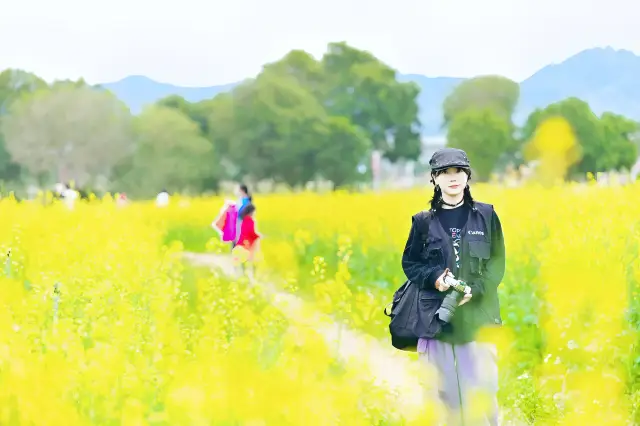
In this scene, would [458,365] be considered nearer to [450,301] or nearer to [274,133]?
[450,301]

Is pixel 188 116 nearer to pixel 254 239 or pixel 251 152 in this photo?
pixel 251 152

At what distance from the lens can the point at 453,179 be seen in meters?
4.25

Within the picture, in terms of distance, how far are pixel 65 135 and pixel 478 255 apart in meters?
50.3

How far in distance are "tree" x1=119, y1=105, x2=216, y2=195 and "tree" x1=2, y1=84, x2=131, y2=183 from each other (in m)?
1.12

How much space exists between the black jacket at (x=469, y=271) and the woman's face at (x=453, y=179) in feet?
0.49

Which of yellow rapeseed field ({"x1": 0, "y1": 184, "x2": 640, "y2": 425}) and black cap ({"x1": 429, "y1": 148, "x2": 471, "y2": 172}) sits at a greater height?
black cap ({"x1": 429, "y1": 148, "x2": 471, "y2": 172})

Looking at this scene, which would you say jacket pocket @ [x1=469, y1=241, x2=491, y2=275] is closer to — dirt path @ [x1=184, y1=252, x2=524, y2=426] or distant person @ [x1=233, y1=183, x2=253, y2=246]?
dirt path @ [x1=184, y1=252, x2=524, y2=426]

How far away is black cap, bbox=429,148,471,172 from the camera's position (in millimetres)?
4199

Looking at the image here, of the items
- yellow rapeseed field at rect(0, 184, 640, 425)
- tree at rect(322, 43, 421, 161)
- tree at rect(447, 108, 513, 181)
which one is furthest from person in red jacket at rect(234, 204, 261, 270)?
tree at rect(447, 108, 513, 181)

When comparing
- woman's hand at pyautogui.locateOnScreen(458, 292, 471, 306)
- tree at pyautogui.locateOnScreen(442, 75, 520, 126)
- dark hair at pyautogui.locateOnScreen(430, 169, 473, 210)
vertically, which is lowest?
woman's hand at pyautogui.locateOnScreen(458, 292, 471, 306)

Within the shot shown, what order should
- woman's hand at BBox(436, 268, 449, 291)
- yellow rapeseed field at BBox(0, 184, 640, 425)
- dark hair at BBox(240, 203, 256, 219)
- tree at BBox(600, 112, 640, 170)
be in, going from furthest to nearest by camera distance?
tree at BBox(600, 112, 640, 170)
dark hair at BBox(240, 203, 256, 219)
woman's hand at BBox(436, 268, 449, 291)
yellow rapeseed field at BBox(0, 184, 640, 425)

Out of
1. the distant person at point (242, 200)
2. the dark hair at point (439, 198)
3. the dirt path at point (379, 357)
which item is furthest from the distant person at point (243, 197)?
the dark hair at point (439, 198)

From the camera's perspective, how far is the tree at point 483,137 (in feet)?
217

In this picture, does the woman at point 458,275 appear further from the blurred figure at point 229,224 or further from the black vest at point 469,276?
the blurred figure at point 229,224
